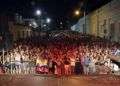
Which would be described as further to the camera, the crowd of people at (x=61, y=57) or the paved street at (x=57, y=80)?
the crowd of people at (x=61, y=57)

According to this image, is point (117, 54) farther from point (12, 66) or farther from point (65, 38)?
point (12, 66)

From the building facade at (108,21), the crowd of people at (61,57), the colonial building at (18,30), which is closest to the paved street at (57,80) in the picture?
the crowd of people at (61,57)

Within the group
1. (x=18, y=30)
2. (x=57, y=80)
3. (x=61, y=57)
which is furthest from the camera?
(x=18, y=30)

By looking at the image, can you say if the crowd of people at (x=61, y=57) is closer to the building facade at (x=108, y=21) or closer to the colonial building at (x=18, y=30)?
the building facade at (x=108, y=21)

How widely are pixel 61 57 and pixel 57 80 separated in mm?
9451

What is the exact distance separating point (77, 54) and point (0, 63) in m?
3.96

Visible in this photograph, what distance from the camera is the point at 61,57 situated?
17312mm

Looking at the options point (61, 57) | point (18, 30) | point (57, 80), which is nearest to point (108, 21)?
point (18, 30)

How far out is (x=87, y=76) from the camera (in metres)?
8.12

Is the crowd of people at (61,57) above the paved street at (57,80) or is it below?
above

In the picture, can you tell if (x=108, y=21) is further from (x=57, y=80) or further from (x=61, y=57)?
(x=57, y=80)

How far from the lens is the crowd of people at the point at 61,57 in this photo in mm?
16969

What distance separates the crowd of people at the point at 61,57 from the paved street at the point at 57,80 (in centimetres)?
817

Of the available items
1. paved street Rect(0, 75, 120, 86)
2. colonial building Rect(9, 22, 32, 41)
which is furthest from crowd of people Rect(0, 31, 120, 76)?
colonial building Rect(9, 22, 32, 41)
